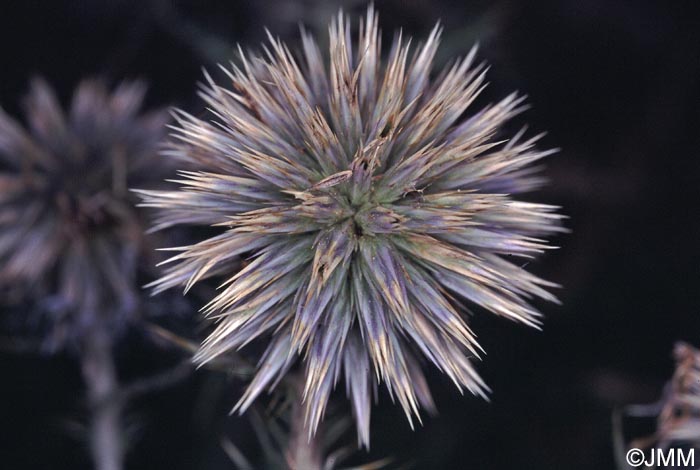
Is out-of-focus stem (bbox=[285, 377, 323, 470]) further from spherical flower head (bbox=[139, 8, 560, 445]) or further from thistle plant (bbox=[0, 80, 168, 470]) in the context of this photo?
thistle plant (bbox=[0, 80, 168, 470])

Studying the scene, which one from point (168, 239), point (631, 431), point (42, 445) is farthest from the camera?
point (42, 445)

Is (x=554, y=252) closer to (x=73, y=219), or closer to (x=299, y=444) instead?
(x=299, y=444)

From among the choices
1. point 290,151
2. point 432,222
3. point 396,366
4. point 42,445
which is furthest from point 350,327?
point 42,445

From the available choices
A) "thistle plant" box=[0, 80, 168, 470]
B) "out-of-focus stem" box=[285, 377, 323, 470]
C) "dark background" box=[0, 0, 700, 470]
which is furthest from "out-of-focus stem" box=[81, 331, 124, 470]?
"out-of-focus stem" box=[285, 377, 323, 470]

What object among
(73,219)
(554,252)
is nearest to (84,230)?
(73,219)

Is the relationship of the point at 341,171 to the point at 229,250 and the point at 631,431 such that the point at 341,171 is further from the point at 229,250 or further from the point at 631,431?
the point at 631,431

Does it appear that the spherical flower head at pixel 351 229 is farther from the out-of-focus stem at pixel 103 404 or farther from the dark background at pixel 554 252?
the dark background at pixel 554 252

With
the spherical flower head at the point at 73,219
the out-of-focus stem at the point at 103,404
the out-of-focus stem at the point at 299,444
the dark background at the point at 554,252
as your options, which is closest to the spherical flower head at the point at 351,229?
the out-of-focus stem at the point at 299,444
